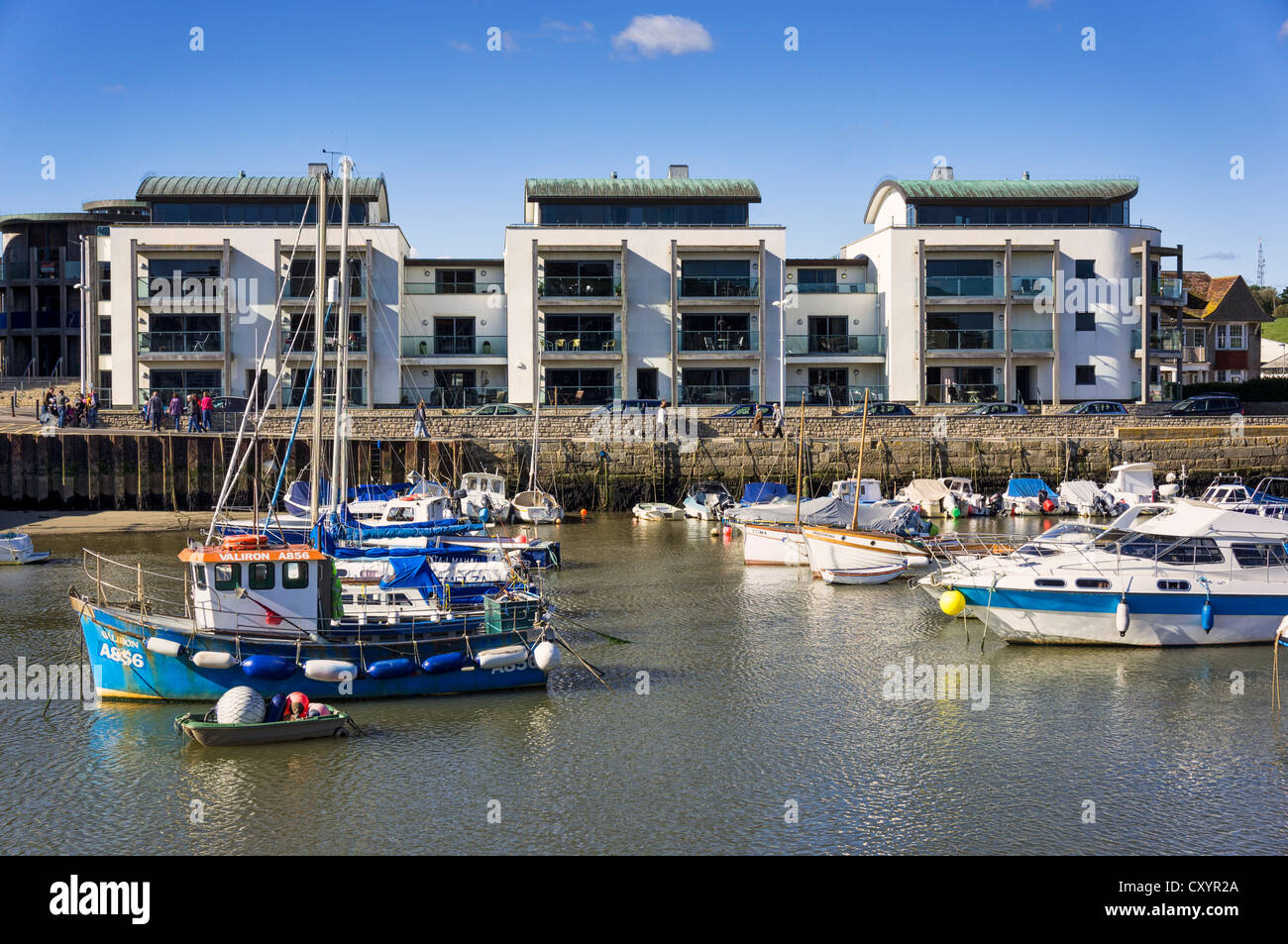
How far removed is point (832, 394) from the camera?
61781mm

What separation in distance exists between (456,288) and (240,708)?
44.7m

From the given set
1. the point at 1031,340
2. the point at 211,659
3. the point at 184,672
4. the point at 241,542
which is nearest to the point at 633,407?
the point at 1031,340

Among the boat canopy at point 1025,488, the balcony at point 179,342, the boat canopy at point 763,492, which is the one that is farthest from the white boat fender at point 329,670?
the balcony at point 179,342

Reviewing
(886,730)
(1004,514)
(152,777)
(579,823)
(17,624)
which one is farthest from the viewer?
(1004,514)

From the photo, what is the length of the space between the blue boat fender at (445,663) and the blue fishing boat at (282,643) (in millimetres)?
17

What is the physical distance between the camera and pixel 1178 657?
23812 mm

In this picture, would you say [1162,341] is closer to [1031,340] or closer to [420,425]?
[1031,340]

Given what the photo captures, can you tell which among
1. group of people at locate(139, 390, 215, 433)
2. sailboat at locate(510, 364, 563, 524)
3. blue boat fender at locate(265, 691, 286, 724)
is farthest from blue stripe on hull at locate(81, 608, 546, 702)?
group of people at locate(139, 390, 215, 433)

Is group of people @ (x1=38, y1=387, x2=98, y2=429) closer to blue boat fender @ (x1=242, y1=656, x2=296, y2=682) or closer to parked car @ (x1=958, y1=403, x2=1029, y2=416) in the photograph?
blue boat fender @ (x1=242, y1=656, x2=296, y2=682)
